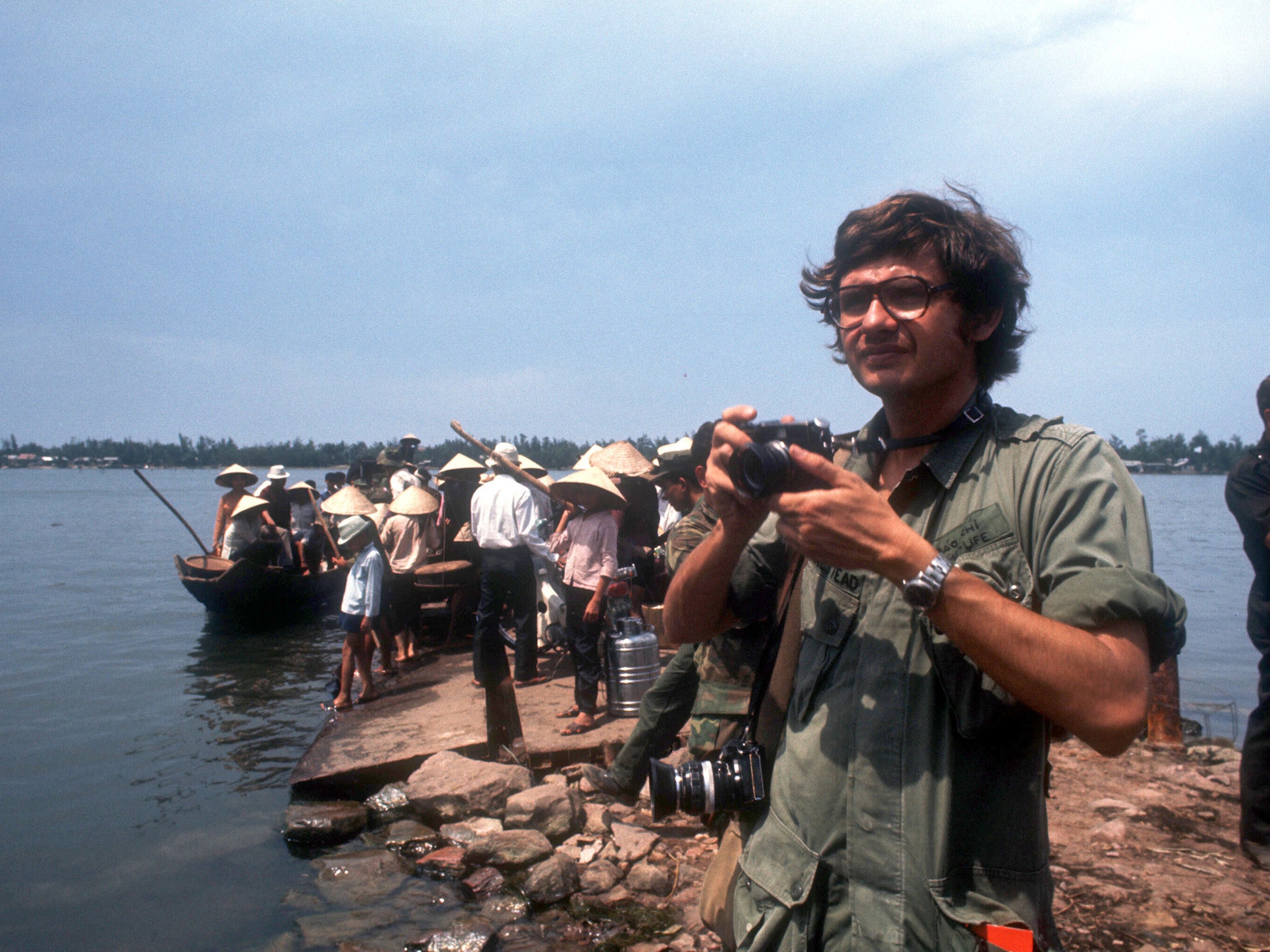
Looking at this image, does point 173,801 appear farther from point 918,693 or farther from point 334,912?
point 918,693

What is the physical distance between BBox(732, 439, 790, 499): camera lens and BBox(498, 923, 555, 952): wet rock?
11.8 ft

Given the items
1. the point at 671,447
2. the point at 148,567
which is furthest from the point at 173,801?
the point at 148,567

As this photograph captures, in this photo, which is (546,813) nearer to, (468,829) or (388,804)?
(468,829)

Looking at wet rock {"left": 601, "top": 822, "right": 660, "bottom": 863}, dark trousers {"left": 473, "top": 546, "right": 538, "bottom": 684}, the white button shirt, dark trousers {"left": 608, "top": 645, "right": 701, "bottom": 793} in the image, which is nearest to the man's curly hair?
dark trousers {"left": 608, "top": 645, "right": 701, "bottom": 793}

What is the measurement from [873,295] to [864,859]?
0.98 metres

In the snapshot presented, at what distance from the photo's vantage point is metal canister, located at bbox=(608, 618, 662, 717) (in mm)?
6266

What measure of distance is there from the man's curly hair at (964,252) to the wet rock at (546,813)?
13.9 ft

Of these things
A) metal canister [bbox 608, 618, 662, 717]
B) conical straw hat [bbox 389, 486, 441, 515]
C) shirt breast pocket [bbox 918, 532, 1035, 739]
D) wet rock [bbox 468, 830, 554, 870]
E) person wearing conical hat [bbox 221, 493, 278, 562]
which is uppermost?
shirt breast pocket [bbox 918, 532, 1035, 739]

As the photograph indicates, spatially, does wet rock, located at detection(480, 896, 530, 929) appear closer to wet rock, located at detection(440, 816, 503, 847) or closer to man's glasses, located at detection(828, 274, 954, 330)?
wet rock, located at detection(440, 816, 503, 847)

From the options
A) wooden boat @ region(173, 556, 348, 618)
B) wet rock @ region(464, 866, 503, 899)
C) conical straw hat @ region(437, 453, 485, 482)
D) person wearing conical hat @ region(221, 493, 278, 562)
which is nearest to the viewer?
wet rock @ region(464, 866, 503, 899)

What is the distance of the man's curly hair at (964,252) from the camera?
5.10 ft

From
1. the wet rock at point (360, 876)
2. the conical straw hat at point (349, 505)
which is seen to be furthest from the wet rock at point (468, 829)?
the conical straw hat at point (349, 505)

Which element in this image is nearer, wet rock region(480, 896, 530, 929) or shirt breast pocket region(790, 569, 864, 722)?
shirt breast pocket region(790, 569, 864, 722)

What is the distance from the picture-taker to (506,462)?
8117 mm
